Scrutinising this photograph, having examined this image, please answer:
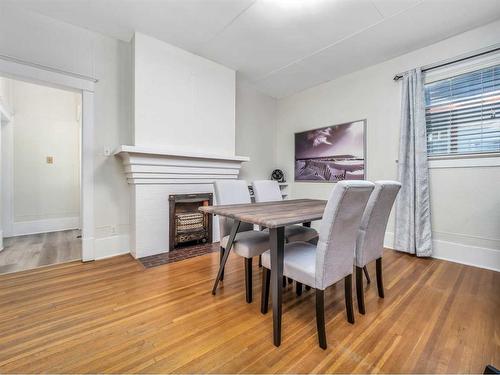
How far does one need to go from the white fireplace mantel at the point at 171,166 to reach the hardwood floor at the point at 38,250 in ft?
4.07

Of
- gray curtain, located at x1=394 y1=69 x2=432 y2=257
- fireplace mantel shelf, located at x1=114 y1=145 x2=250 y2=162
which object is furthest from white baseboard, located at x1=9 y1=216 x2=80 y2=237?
gray curtain, located at x1=394 y1=69 x2=432 y2=257

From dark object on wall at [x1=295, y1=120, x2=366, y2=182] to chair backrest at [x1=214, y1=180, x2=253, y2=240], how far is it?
1.96 m

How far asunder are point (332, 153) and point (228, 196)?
2269mm

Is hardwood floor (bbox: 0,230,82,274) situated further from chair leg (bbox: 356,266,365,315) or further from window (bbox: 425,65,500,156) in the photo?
window (bbox: 425,65,500,156)

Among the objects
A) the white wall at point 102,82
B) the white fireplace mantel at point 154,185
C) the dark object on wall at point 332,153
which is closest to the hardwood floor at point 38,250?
the white wall at point 102,82

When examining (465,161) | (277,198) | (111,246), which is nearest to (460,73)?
(465,161)

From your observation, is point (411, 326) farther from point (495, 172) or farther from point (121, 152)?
point (121, 152)

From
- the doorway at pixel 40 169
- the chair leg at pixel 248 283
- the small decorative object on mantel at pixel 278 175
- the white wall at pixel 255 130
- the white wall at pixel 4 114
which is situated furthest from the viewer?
the small decorative object on mantel at pixel 278 175

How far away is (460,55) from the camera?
2594 millimetres

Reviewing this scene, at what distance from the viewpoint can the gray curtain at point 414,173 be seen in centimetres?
281

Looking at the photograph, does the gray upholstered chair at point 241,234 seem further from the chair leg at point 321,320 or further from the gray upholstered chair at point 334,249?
the chair leg at point 321,320

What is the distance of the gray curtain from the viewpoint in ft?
9.22

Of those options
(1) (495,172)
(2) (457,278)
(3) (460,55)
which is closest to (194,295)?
(2) (457,278)

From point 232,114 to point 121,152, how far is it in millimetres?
1731
